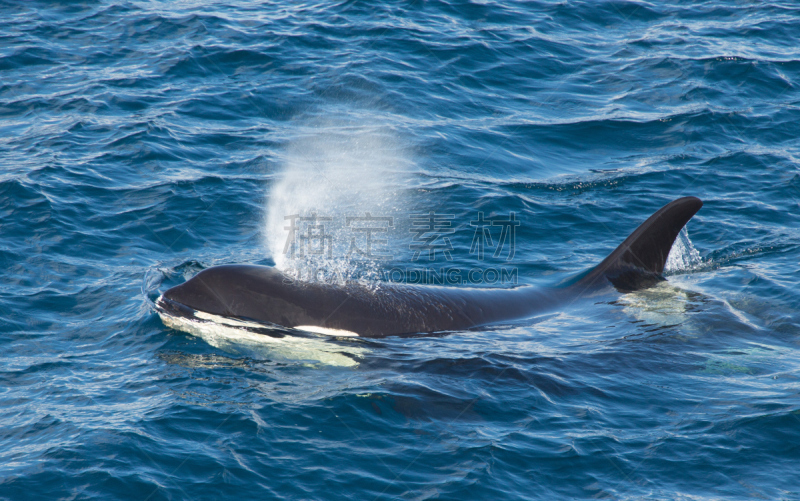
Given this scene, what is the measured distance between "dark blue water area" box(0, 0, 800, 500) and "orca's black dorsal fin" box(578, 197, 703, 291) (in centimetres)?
45

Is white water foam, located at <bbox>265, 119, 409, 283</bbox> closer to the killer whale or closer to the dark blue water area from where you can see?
the dark blue water area

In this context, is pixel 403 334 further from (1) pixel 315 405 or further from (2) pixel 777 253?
(2) pixel 777 253

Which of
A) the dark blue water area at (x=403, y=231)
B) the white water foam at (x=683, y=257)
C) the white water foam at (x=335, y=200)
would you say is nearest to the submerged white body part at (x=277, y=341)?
the dark blue water area at (x=403, y=231)

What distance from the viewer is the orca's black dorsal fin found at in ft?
36.2

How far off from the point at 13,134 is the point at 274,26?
10027mm

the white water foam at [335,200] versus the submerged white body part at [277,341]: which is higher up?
the white water foam at [335,200]

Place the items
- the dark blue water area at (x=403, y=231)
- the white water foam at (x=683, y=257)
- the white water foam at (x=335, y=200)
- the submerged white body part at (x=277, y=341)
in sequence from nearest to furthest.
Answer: the dark blue water area at (x=403, y=231) < the submerged white body part at (x=277, y=341) < the white water foam at (x=335, y=200) < the white water foam at (x=683, y=257)

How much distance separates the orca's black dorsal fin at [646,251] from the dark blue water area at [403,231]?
45 centimetres

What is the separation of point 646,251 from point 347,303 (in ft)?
16.0

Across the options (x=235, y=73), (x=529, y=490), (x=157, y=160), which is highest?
(x=235, y=73)

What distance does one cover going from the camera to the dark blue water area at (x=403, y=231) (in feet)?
25.1

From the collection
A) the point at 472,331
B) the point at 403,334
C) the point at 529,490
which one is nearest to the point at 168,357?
the point at 403,334

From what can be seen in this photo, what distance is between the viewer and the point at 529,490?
7176mm

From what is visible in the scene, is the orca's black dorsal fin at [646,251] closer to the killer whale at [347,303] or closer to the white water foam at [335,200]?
the killer whale at [347,303]
